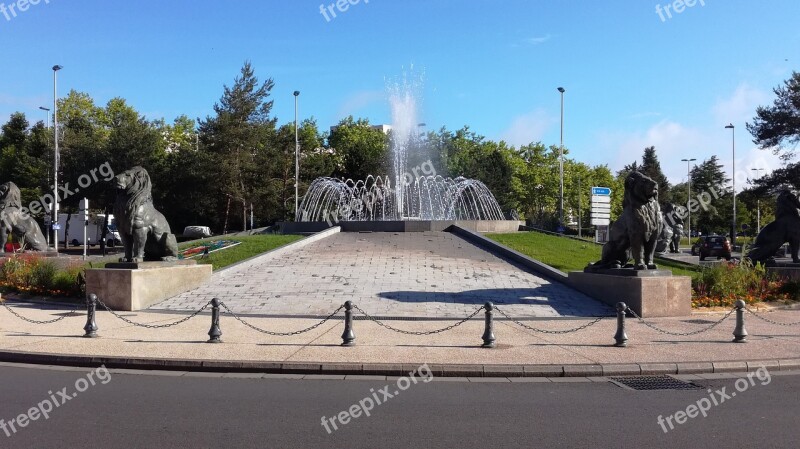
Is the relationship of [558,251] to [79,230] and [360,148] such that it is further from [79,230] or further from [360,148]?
[79,230]

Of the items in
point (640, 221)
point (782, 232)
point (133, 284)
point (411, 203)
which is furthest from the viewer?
point (411, 203)

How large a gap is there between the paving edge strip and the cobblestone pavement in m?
5.09

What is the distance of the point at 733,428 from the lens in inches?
254

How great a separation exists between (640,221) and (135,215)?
1177 centimetres

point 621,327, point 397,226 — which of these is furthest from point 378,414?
point 397,226

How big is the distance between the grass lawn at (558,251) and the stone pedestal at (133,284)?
11.7 m

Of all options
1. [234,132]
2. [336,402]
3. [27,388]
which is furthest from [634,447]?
[234,132]

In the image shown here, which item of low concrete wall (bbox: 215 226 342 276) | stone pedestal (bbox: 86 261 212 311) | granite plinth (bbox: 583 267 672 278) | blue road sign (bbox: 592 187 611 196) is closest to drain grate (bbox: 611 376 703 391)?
granite plinth (bbox: 583 267 672 278)

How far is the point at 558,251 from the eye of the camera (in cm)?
2473

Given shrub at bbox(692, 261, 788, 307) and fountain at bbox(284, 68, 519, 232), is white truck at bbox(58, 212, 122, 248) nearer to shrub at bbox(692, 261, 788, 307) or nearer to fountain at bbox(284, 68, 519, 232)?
fountain at bbox(284, 68, 519, 232)

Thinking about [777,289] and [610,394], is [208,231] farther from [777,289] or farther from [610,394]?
[610,394]

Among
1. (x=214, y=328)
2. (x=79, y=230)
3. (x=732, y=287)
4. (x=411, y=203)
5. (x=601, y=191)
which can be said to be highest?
(x=601, y=191)

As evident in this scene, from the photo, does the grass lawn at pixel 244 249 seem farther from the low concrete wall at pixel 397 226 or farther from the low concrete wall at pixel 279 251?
the low concrete wall at pixel 397 226

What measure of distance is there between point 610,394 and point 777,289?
11.6 m
